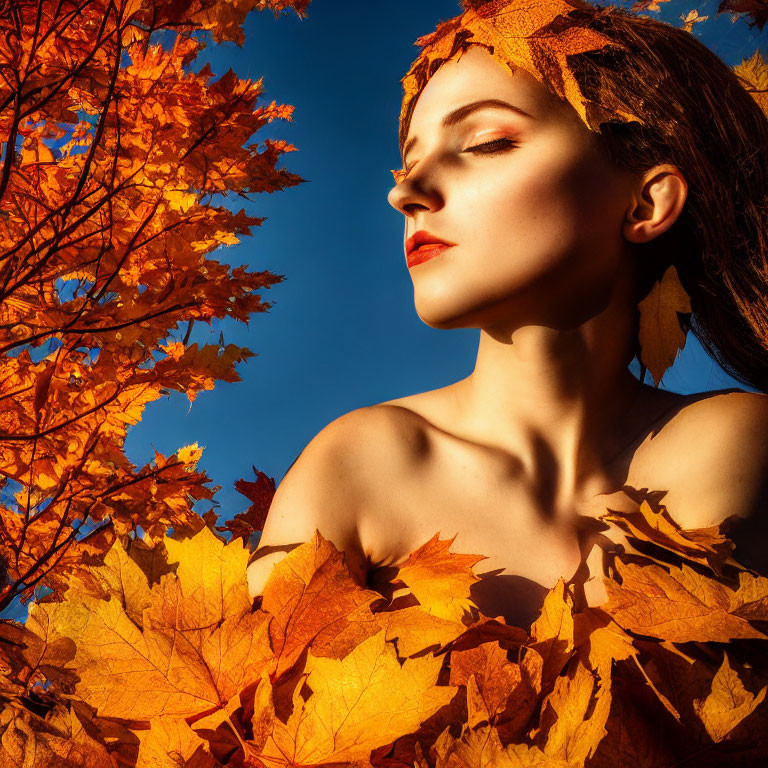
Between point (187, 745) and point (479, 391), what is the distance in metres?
0.68

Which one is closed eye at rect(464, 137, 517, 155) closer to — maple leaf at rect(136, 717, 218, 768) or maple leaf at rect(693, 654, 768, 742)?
maple leaf at rect(693, 654, 768, 742)

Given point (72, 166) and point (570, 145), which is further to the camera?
point (72, 166)

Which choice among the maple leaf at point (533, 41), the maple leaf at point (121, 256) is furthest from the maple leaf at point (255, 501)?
the maple leaf at point (533, 41)

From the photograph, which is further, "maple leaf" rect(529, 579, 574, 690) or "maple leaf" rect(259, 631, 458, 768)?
"maple leaf" rect(529, 579, 574, 690)

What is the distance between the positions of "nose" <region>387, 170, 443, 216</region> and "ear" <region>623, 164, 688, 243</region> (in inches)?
13.7

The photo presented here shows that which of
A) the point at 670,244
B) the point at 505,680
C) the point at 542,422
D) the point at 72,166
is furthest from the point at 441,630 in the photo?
the point at 72,166

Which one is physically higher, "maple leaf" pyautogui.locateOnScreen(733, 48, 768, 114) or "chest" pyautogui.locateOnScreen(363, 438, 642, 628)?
"maple leaf" pyautogui.locateOnScreen(733, 48, 768, 114)

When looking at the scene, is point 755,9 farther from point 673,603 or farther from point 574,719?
point 574,719

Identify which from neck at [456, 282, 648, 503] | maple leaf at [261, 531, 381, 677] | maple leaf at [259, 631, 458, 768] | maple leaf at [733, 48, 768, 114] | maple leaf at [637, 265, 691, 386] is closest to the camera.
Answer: maple leaf at [259, 631, 458, 768]

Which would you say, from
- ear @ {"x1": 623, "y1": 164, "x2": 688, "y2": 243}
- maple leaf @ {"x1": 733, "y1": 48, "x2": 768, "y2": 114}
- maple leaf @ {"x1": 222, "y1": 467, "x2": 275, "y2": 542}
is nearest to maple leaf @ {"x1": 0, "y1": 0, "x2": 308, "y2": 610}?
maple leaf @ {"x1": 222, "y1": 467, "x2": 275, "y2": 542}

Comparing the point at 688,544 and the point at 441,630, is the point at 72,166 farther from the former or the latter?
the point at 688,544

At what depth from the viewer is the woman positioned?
925 millimetres

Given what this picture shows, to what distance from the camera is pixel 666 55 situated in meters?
1.13

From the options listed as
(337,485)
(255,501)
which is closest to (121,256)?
(255,501)
